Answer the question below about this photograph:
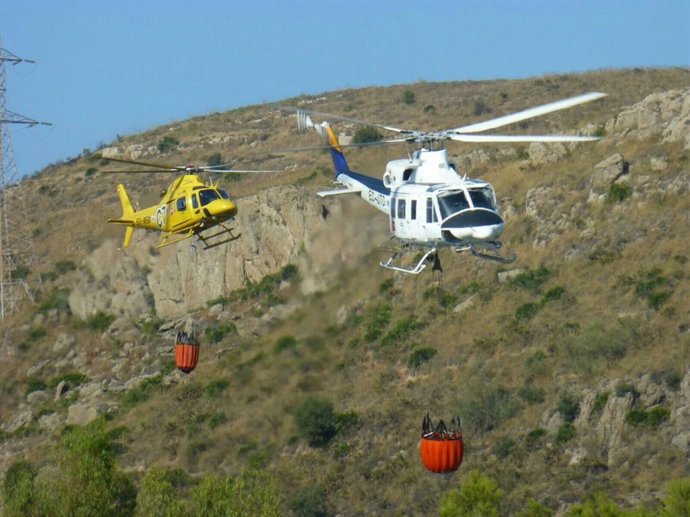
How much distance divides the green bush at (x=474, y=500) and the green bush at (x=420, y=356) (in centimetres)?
1014

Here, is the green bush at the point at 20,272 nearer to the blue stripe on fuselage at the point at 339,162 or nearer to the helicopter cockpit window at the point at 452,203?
the blue stripe on fuselage at the point at 339,162

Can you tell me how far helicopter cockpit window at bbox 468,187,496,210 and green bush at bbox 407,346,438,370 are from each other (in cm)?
2175

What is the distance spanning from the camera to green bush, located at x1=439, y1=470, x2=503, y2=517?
149 feet

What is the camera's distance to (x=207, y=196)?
4222 centimetres

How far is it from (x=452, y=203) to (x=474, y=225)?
2.81ft

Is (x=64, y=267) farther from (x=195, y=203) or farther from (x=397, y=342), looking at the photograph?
(x=195, y=203)

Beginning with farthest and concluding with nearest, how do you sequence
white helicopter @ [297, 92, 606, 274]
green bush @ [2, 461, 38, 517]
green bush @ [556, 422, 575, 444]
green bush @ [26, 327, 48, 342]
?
green bush @ [26, 327, 48, 342], green bush @ [556, 422, 575, 444], green bush @ [2, 461, 38, 517], white helicopter @ [297, 92, 606, 274]

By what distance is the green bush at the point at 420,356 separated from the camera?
189 feet

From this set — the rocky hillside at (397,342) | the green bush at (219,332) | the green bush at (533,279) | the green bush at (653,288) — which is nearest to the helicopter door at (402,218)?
the rocky hillside at (397,342)

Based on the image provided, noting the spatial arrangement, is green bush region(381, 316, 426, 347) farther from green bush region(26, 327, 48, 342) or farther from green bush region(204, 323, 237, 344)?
green bush region(26, 327, 48, 342)

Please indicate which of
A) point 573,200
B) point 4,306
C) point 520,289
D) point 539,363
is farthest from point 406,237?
point 4,306

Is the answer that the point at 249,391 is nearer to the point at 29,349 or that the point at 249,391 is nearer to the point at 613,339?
the point at 613,339

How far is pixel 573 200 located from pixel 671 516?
1012 inches

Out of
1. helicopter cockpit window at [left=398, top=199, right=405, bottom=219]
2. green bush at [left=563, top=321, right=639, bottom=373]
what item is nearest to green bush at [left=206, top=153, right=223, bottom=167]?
green bush at [left=563, top=321, right=639, bottom=373]
